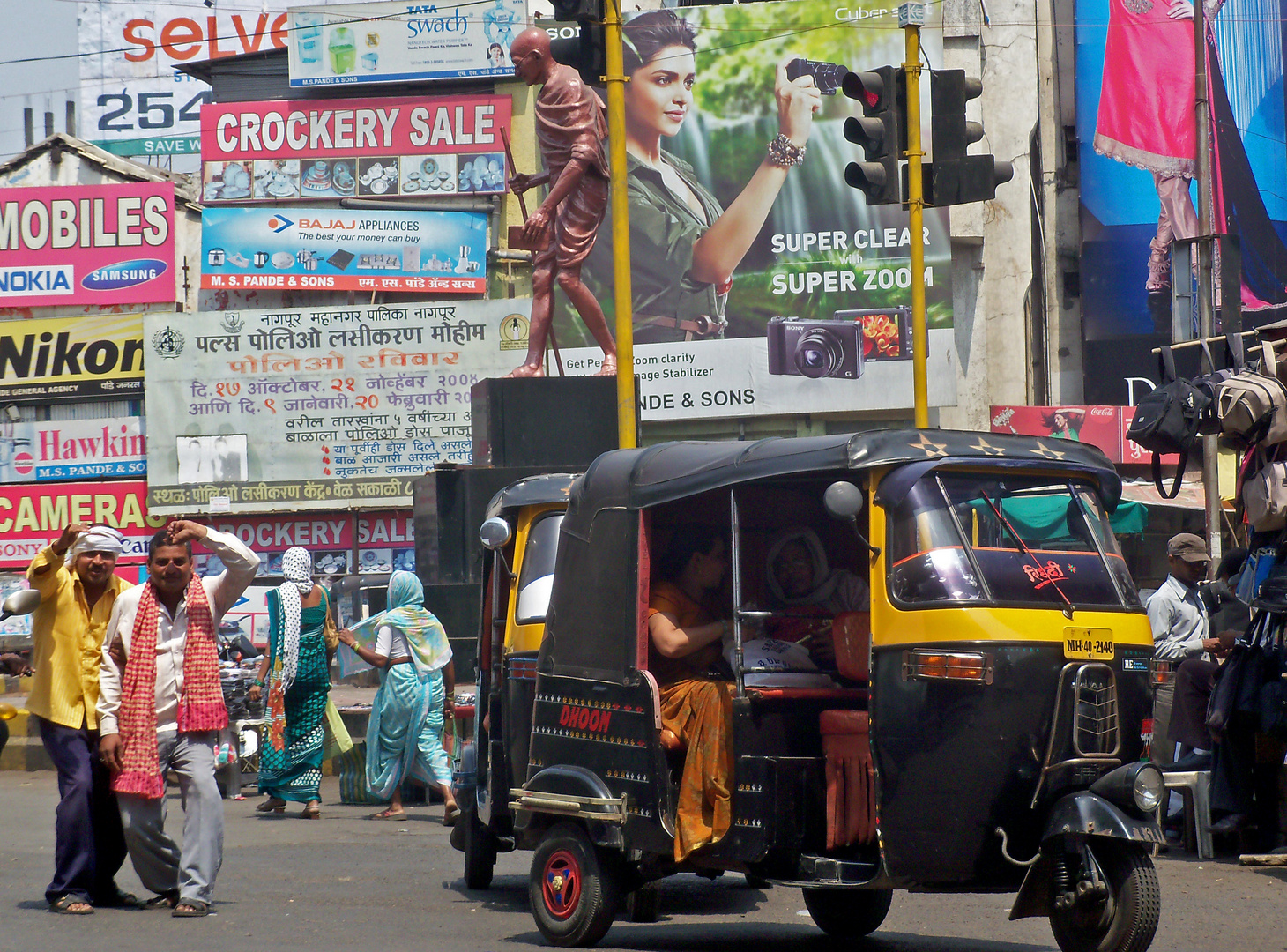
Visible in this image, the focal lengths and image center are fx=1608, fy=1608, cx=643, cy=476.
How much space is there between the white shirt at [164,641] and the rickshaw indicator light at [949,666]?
3.00 meters

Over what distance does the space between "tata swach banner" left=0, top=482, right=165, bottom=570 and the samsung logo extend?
4014 millimetres

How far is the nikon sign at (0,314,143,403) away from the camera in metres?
32.8

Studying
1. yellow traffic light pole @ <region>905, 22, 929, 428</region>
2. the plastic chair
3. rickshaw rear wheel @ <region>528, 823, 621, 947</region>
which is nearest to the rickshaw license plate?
rickshaw rear wheel @ <region>528, 823, 621, 947</region>

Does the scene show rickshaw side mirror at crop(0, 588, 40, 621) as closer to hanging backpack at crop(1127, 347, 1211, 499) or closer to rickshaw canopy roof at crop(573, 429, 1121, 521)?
rickshaw canopy roof at crop(573, 429, 1121, 521)

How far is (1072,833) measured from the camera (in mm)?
4980

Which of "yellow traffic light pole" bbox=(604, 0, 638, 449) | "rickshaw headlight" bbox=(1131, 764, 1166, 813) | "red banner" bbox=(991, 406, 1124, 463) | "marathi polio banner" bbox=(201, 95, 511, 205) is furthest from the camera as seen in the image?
"marathi polio banner" bbox=(201, 95, 511, 205)

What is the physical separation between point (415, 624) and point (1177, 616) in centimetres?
471

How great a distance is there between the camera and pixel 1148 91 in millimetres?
30391

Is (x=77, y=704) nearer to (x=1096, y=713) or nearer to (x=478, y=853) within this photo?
(x=478, y=853)

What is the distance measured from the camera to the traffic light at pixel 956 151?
33.6 ft

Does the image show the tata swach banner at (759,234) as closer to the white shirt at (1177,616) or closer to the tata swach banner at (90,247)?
the tata swach banner at (90,247)

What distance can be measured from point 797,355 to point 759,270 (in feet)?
5.83

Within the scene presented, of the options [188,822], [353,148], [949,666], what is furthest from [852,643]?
[353,148]

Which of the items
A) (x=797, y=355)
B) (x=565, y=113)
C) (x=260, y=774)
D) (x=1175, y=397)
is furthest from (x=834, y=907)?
(x=797, y=355)
